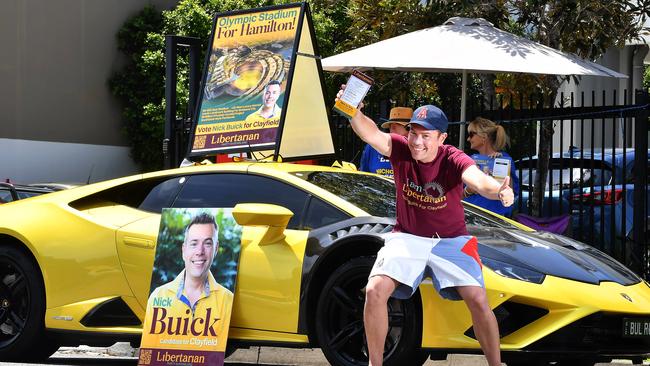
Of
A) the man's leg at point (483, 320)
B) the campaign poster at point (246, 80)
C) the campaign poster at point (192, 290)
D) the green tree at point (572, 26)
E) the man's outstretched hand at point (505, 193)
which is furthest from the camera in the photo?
the green tree at point (572, 26)

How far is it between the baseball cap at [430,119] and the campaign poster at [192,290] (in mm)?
1448

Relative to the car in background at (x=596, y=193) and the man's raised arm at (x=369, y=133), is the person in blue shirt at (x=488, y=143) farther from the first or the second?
the man's raised arm at (x=369, y=133)

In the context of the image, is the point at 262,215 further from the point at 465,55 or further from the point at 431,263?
the point at 465,55

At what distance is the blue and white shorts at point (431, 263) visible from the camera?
220 inches

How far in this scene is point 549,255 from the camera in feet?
20.5

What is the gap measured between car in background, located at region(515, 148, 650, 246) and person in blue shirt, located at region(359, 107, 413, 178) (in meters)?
1.20

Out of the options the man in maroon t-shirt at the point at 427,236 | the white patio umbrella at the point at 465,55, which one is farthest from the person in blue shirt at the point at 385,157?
the man in maroon t-shirt at the point at 427,236

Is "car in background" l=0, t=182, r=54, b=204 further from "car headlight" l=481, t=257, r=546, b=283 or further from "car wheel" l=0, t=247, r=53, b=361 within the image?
"car headlight" l=481, t=257, r=546, b=283

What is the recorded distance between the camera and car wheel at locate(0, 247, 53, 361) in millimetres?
7141

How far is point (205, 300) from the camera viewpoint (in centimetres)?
659

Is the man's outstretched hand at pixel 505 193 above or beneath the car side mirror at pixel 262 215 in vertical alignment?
above

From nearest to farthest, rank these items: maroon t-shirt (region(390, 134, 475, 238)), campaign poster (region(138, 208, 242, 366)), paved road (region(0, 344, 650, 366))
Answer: maroon t-shirt (region(390, 134, 475, 238))
campaign poster (region(138, 208, 242, 366))
paved road (region(0, 344, 650, 366))

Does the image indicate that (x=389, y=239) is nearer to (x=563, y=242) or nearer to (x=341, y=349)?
(x=341, y=349)

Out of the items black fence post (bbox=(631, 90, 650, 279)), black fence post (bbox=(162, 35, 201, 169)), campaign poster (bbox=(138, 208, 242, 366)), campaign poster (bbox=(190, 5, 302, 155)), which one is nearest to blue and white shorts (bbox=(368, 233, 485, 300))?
campaign poster (bbox=(138, 208, 242, 366))
